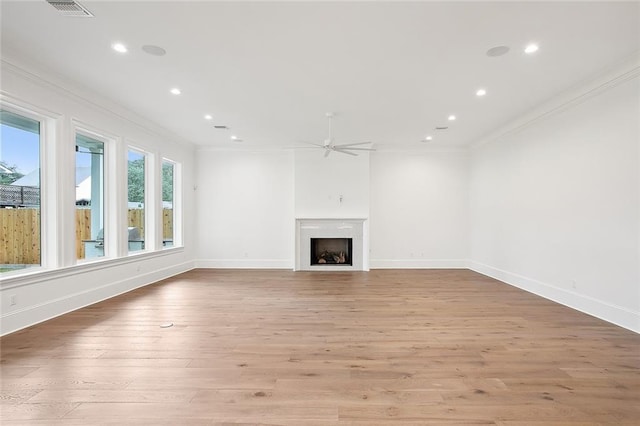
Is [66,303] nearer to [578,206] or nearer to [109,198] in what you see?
[109,198]

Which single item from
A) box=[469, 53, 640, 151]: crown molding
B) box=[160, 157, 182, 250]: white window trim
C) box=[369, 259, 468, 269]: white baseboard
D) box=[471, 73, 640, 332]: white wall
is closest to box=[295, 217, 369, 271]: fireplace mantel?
box=[369, 259, 468, 269]: white baseboard

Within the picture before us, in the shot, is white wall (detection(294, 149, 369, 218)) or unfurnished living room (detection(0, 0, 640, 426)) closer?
unfurnished living room (detection(0, 0, 640, 426))

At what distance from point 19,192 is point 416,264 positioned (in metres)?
7.32

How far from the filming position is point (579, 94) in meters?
4.02

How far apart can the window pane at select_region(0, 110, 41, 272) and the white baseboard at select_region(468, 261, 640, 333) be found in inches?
277

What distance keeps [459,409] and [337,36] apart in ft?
10.4

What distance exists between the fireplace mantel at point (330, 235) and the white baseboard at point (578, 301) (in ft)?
9.59

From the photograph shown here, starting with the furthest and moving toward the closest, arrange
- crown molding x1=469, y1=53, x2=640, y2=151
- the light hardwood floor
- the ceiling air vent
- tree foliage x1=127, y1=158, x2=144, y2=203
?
1. tree foliage x1=127, y1=158, x2=144, y2=203
2. crown molding x1=469, y1=53, x2=640, y2=151
3. the ceiling air vent
4. the light hardwood floor

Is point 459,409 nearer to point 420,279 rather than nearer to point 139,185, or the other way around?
point 420,279

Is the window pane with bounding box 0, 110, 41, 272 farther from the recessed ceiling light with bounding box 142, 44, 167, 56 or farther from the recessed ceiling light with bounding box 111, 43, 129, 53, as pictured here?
the recessed ceiling light with bounding box 142, 44, 167, 56

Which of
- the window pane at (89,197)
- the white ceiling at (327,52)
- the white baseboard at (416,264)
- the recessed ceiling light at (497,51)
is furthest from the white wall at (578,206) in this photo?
the window pane at (89,197)

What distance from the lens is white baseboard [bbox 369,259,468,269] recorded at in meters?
7.47

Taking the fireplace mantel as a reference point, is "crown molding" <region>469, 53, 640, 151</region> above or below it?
above

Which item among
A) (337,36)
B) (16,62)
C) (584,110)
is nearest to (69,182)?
(16,62)
